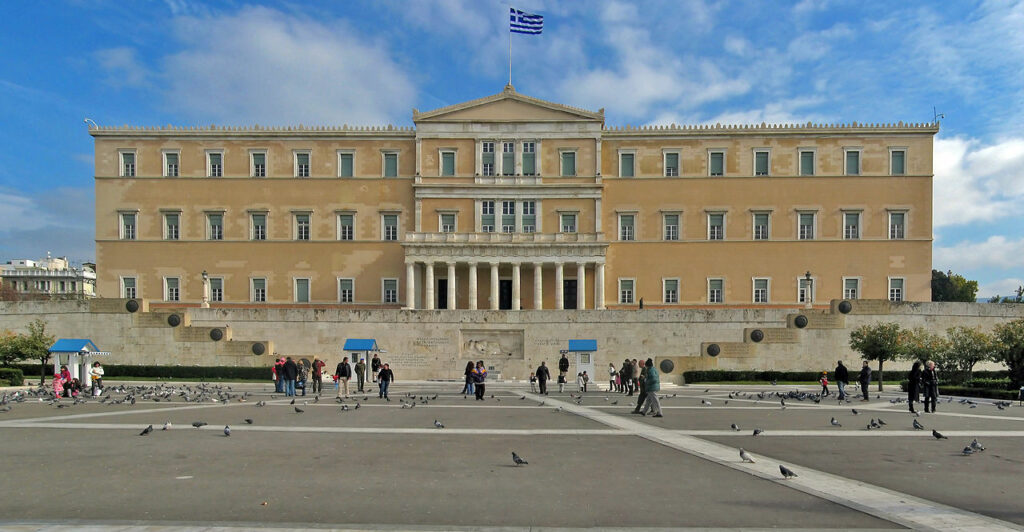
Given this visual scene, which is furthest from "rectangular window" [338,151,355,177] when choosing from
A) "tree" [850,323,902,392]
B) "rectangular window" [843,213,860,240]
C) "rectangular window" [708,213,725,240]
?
"tree" [850,323,902,392]

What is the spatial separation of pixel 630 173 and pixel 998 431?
42.8 meters

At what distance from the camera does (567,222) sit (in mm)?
58281

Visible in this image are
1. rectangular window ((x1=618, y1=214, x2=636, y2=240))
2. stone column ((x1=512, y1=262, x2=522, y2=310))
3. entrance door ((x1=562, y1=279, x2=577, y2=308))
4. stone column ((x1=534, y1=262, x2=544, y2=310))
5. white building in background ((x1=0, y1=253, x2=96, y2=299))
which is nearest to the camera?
stone column ((x1=512, y1=262, x2=522, y2=310))

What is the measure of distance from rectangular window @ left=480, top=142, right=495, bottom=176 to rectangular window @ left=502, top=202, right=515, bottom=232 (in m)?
2.72

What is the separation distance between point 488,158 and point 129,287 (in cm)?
2918

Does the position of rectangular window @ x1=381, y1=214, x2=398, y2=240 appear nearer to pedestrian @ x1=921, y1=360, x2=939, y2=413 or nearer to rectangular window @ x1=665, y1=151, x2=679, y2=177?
rectangular window @ x1=665, y1=151, x2=679, y2=177

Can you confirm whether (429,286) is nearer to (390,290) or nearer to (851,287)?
(390,290)

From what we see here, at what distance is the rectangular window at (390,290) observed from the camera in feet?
190

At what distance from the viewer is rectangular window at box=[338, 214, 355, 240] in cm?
5878

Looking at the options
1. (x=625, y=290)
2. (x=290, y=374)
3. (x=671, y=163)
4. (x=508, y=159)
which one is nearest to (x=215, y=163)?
(x=508, y=159)

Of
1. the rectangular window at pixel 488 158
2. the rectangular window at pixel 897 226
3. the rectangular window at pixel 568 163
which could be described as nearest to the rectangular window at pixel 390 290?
the rectangular window at pixel 488 158

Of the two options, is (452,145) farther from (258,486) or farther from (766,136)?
(258,486)

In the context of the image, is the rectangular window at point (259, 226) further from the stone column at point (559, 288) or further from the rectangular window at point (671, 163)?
the rectangular window at point (671, 163)

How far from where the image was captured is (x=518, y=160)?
58.3m
